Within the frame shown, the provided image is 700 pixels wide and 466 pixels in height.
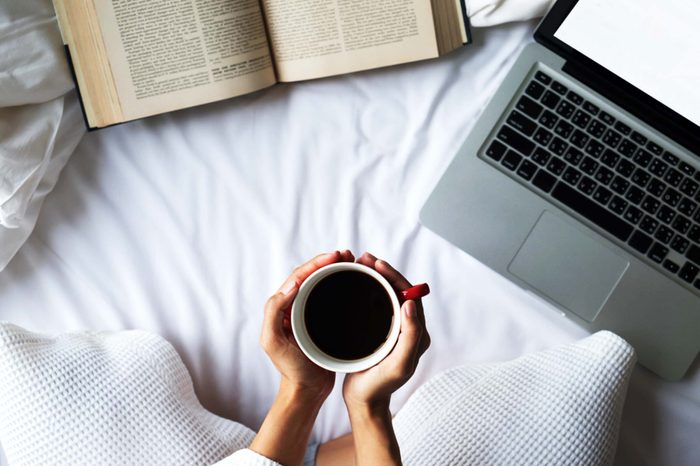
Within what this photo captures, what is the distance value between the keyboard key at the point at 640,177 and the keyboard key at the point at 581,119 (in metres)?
0.08

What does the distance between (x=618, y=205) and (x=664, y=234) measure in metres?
0.06

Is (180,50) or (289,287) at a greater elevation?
(180,50)

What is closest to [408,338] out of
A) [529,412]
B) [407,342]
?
[407,342]

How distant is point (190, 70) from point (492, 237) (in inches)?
15.5

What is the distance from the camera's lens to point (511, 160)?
75 cm

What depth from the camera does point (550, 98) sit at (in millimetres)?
747

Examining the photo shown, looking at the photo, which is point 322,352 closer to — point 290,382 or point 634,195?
point 290,382

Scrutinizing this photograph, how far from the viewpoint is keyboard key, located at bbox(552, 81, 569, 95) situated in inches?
29.4

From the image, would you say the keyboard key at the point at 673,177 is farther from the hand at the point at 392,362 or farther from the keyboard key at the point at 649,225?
the hand at the point at 392,362

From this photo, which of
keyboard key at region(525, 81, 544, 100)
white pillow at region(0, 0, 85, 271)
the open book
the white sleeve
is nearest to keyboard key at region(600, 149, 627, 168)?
keyboard key at region(525, 81, 544, 100)

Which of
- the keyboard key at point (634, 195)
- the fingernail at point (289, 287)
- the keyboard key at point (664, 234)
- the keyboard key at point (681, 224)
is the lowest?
the keyboard key at point (664, 234)

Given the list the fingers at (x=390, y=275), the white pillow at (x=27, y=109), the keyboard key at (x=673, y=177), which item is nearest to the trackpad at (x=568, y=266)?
the keyboard key at (x=673, y=177)

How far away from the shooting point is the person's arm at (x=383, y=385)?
56 centimetres

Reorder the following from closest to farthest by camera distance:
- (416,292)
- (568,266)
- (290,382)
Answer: (416,292), (290,382), (568,266)
